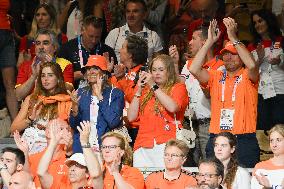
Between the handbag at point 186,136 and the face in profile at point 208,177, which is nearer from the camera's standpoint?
the face in profile at point 208,177

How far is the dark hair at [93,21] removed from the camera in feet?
47.5

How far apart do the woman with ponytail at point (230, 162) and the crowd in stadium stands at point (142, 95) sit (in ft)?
0.04

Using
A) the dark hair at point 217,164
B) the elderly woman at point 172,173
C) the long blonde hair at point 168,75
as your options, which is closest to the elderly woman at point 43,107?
the long blonde hair at point 168,75

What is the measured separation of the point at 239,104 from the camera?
12.9 meters

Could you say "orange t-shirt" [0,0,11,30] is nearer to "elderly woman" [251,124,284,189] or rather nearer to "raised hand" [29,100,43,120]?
"raised hand" [29,100,43,120]

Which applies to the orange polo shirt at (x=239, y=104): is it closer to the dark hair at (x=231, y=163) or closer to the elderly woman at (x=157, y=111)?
the elderly woman at (x=157, y=111)

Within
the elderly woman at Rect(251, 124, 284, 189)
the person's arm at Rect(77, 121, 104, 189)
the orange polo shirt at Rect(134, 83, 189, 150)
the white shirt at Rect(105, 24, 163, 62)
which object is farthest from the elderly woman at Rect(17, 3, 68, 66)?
the elderly woman at Rect(251, 124, 284, 189)

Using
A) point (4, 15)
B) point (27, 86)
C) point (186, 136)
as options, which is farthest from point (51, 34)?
point (186, 136)

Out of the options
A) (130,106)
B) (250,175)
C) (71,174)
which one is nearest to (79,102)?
(130,106)

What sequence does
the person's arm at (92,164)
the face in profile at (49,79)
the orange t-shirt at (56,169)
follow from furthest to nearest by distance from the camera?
1. the face in profile at (49,79)
2. the orange t-shirt at (56,169)
3. the person's arm at (92,164)

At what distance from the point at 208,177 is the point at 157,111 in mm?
1813

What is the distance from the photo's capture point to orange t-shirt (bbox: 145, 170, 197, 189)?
11.9 meters

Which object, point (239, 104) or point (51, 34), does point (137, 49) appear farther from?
point (239, 104)

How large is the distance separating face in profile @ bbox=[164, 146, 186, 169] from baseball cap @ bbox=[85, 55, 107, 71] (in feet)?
5.45
